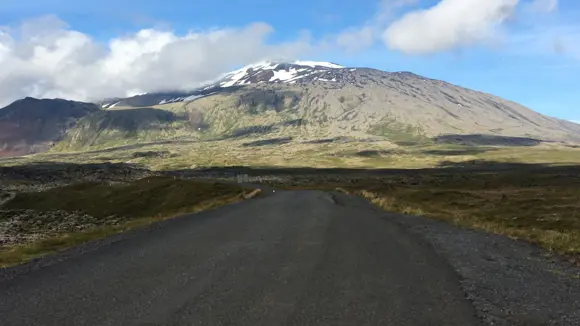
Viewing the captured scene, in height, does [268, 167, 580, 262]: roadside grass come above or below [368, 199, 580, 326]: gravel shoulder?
below

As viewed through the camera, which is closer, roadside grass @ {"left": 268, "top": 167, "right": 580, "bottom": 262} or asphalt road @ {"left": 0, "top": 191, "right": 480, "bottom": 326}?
asphalt road @ {"left": 0, "top": 191, "right": 480, "bottom": 326}

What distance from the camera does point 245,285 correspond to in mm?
11500

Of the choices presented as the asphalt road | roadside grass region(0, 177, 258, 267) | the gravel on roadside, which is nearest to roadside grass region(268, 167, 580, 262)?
the gravel on roadside

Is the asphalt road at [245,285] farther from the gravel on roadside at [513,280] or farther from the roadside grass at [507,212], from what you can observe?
the roadside grass at [507,212]

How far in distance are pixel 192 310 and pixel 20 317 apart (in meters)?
3.07

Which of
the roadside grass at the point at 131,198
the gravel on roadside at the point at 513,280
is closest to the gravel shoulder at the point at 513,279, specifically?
the gravel on roadside at the point at 513,280

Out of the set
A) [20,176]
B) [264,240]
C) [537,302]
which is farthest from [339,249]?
[20,176]

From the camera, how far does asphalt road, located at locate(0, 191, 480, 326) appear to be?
9180mm

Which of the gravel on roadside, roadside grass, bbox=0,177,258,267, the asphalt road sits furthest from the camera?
roadside grass, bbox=0,177,258,267

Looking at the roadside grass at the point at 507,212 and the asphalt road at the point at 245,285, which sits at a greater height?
the asphalt road at the point at 245,285

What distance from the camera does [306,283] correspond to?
1170 centimetres

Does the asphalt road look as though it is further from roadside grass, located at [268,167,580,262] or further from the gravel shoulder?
roadside grass, located at [268,167,580,262]

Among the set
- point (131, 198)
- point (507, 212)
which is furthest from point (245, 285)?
point (131, 198)

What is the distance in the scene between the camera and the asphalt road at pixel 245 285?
30.1 ft
